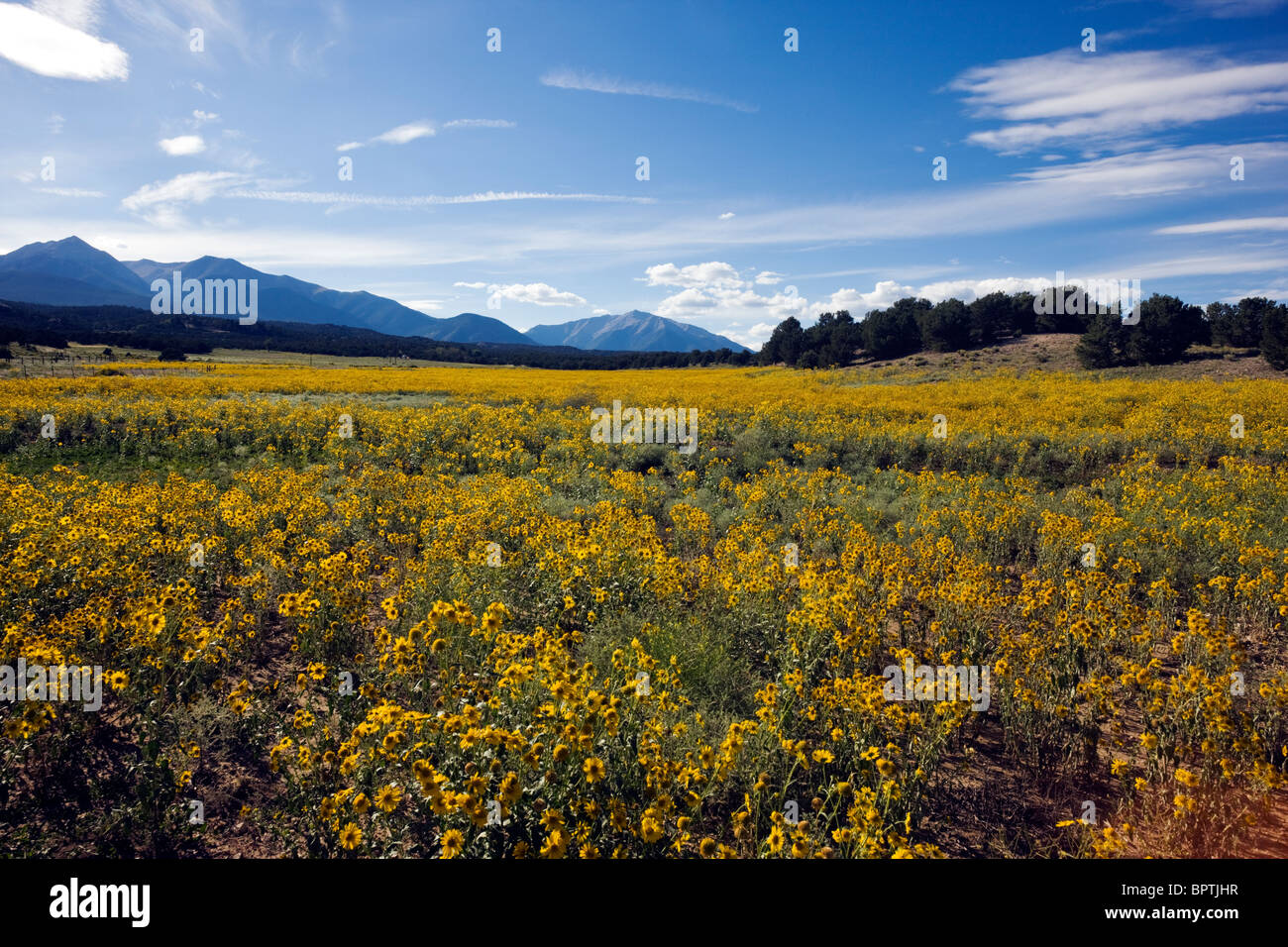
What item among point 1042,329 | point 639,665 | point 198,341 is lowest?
point 639,665

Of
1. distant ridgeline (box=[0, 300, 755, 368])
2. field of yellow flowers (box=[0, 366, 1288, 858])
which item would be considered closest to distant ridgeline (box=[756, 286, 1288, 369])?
distant ridgeline (box=[0, 300, 755, 368])

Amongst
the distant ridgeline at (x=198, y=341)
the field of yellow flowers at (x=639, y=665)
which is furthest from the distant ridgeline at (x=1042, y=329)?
the field of yellow flowers at (x=639, y=665)

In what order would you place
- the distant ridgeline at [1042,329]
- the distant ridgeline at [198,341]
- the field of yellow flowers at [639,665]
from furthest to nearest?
the distant ridgeline at [198,341], the distant ridgeline at [1042,329], the field of yellow flowers at [639,665]

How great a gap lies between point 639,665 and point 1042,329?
58.2 metres

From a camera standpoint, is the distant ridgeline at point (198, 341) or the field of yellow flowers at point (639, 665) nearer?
the field of yellow flowers at point (639, 665)

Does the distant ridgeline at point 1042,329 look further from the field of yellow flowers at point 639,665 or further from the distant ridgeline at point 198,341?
the field of yellow flowers at point 639,665

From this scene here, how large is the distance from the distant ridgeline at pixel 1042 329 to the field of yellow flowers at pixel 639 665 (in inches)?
767

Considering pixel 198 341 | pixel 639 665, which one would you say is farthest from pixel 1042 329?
pixel 198 341

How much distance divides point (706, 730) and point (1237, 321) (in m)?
47.5

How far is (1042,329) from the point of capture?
49.7 m

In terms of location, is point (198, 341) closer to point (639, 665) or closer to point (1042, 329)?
point (639, 665)

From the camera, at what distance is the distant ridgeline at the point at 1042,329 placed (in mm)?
34406

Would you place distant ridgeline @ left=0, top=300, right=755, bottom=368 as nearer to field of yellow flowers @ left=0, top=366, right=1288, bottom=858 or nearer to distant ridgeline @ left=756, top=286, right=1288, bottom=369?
distant ridgeline @ left=756, top=286, right=1288, bottom=369

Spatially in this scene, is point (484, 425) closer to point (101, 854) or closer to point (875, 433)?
point (875, 433)
